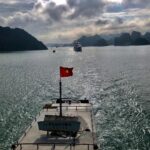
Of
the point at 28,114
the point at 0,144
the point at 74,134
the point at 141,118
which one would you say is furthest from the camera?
the point at 28,114

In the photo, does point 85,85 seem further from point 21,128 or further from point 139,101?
point 21,128

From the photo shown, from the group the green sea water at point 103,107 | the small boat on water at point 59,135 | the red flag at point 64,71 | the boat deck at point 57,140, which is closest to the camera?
the boat deck at point 57,140

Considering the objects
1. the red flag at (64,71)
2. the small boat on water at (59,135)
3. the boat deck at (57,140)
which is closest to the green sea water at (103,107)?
the boat deck at (57,140)

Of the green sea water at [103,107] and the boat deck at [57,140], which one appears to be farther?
the green sea water at [103,107]

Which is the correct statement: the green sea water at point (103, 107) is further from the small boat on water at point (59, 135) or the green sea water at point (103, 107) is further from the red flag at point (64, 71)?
the red flag at point (64, 71)

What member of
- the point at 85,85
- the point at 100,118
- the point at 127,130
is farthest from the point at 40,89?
the point at 127,130

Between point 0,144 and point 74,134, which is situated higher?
point 74,134

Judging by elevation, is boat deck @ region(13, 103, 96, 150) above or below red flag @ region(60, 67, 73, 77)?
below

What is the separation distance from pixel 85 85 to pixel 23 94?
33297 millimetres

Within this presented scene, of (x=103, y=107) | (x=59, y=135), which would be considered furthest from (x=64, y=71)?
(x=103, y=107)

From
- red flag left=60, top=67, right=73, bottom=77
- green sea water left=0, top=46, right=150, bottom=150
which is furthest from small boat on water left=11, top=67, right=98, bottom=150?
green sea water left=0, top=46, right=150, bottom=150

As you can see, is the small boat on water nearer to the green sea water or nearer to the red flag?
the red flag

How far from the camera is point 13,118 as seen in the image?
85375 millimetres

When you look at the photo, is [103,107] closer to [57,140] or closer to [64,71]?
[64,71]
